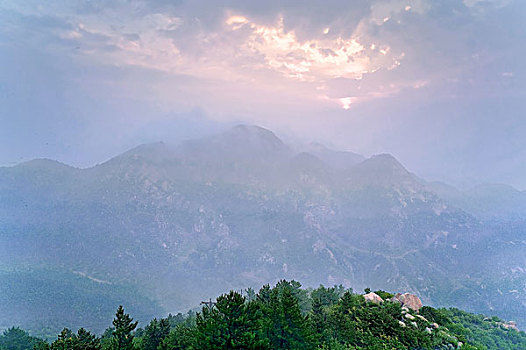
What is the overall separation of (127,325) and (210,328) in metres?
9.49

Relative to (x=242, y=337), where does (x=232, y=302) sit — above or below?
above

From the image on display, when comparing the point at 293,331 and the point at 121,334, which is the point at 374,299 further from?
the point at 121,334

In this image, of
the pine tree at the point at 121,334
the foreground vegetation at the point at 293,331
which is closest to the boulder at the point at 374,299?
the foreground vegetation at the point at 293,331

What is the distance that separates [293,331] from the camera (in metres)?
26.6

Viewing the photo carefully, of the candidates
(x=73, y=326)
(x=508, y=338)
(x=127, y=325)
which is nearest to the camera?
(x=127, y=325)

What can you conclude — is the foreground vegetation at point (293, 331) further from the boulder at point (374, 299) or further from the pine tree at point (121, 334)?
the boulder at point (374, 299)

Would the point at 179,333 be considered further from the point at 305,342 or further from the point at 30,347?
the point at 30,347

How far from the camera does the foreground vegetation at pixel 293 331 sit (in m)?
22.3

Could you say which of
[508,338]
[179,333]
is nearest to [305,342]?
[179,333]

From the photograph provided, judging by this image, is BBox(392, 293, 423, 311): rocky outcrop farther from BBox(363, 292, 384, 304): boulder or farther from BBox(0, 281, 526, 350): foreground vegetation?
BBox(0, 281, 526, 350): foreground vegetation

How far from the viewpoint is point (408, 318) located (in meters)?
34.5

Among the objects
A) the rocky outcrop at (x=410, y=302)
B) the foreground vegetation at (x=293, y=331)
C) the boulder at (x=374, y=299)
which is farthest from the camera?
the boulder at (x=374, y=299)

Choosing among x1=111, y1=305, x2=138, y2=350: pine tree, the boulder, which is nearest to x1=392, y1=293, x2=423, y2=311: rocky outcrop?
the boulder

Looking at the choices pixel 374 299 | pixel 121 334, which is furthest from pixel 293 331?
pixel 374 299
